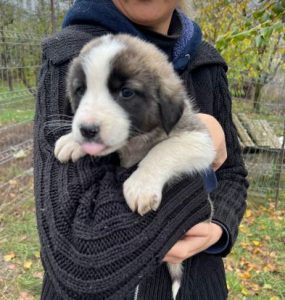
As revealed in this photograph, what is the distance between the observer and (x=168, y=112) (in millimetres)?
1731

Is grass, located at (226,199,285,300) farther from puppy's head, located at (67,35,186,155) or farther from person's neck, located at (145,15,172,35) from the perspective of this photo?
puppy's head, located at (67,35,186,155)

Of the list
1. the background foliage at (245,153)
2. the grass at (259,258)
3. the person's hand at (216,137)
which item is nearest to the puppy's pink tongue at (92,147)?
the person's hand at (216,137)

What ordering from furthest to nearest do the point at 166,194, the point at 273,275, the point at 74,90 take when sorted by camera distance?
the point at 273,275 < the point at 74,90 < the point at 166,194

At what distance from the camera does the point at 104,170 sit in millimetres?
1565

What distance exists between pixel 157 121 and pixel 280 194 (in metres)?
5.75

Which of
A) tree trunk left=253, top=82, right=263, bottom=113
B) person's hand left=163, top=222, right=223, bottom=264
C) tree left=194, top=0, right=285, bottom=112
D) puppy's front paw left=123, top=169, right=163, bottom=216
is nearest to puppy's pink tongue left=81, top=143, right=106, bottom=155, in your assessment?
puppy's front paw left=123, top=169, right=163, bottom=216

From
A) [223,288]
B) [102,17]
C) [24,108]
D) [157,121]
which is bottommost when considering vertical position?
[24,108]

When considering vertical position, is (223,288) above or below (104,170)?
below

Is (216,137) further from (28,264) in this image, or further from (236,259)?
(236,259)

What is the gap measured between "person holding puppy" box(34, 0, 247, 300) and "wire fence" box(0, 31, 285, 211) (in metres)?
3.59

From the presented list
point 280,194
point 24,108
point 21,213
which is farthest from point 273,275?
point 24,108

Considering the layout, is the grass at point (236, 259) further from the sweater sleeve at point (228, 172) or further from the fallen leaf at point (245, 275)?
the sweater sleeve at point (228, 172)

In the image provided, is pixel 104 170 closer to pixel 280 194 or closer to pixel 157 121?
pixel 157 121

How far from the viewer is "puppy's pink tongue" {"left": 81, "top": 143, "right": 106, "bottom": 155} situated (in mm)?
1552
